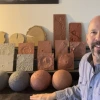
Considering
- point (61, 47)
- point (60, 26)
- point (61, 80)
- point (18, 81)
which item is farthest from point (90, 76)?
point (60, 26)

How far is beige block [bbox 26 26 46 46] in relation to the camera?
165 cm

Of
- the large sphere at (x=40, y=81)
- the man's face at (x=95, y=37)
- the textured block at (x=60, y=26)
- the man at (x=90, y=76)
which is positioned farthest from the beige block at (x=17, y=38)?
the man's face at (x=95, y=37)

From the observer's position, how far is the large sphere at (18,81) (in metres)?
1.34

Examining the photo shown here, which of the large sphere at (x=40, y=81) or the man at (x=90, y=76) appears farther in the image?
the large sphere at (x=40, y=81)

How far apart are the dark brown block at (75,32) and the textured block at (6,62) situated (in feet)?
1.77

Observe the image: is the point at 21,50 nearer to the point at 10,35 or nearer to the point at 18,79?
the point at 10,35

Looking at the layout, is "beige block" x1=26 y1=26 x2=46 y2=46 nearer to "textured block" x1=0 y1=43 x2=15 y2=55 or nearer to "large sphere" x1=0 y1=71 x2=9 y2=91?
"textured block" x1=0 y1=43 x2=15 y2=55

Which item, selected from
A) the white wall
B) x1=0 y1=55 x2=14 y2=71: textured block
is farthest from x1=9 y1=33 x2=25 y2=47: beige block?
x1=0 y1=55 x2=14 y2=71: textured block

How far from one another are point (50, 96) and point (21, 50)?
691 millimetres

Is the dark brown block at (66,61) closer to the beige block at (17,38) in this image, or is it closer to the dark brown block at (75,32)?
the dark brown block at (75,32)

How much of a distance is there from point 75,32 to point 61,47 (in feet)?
0.62

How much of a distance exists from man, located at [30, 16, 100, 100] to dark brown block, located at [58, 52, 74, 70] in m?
0.52

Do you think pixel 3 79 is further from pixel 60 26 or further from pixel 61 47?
pixel 60 26

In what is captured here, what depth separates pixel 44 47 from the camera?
5.24 ft
